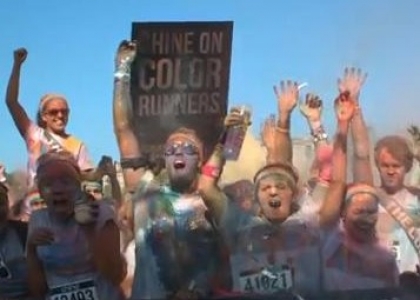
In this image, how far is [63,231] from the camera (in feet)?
17.2

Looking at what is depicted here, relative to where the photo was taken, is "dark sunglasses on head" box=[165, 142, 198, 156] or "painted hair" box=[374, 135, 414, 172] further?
"painted hair" box=[374, 135, 414, 172]

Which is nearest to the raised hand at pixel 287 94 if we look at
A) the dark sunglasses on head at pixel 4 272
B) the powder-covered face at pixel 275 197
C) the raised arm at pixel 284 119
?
the raised arm at pixel 284 119

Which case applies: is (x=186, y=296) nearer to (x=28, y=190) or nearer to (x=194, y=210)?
(x=194, y=210)

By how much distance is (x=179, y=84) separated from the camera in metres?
5.14

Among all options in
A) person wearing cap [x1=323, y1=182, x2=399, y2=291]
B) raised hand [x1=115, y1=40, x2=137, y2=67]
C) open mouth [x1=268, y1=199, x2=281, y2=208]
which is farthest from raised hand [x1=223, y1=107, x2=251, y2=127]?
person wearing cap [x1=323, y1=182, x2=399, y2=291]

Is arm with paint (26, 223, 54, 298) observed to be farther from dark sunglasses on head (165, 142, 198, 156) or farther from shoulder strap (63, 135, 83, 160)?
dark sunglasses on head (165, 142, 198, 156)

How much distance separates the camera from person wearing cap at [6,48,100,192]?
16.7 feet

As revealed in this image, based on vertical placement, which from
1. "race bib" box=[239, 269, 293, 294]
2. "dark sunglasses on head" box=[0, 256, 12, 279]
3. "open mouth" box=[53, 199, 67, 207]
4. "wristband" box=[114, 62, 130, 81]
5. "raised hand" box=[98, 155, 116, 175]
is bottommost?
"dark sunglasses on head" box=[0, 256, 12, 279]

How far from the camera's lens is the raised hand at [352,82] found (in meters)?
5.20

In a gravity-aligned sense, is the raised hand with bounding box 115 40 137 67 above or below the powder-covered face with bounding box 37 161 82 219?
above

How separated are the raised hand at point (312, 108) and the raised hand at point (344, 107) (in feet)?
0.31

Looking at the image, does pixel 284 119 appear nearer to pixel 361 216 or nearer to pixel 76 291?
pixel 361 216

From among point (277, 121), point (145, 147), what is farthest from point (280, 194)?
point (145, 147)

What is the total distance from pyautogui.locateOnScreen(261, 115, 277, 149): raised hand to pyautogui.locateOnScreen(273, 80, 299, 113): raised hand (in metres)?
0.07
